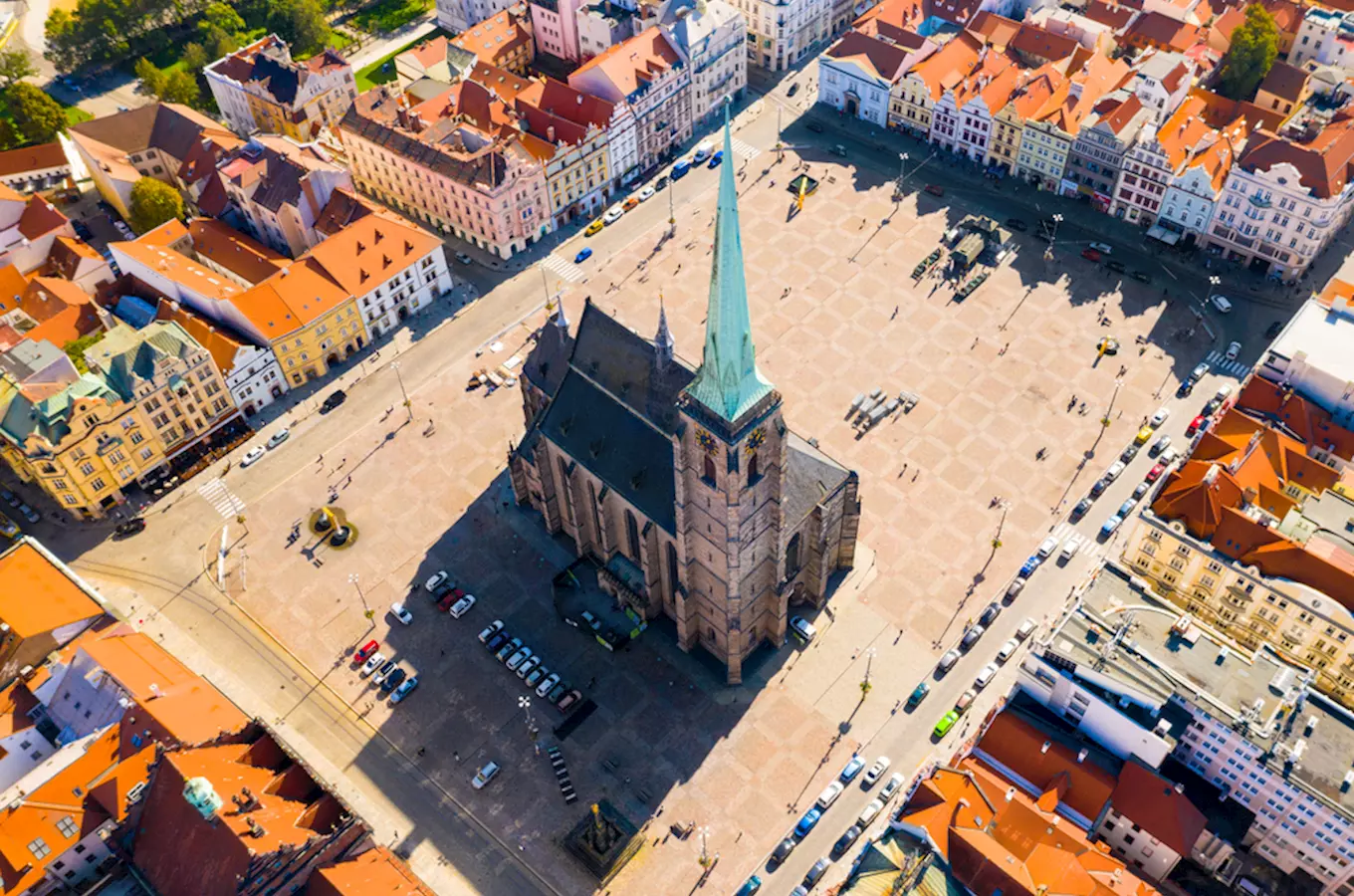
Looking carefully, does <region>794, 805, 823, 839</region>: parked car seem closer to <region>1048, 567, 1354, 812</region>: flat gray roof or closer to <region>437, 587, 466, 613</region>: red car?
<region>1048, 567, 1354, 812</region>: flat gray roof

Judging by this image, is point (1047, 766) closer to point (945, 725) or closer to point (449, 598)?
point (945, 725)

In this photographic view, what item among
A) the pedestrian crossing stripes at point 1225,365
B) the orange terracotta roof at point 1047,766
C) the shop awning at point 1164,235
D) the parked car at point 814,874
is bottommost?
the parked car at point 814,874

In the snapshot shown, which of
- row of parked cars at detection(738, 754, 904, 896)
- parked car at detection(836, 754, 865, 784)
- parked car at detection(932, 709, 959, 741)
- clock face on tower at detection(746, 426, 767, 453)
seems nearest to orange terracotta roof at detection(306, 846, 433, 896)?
row of parked cars at detection(738, 754, 904, 896)

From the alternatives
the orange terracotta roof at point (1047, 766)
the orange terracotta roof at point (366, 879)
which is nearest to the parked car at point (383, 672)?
the orange terracotta roof at point (366, 879)

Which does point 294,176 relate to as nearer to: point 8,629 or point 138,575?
point 138,575

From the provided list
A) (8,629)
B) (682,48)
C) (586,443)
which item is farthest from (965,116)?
(8,629)

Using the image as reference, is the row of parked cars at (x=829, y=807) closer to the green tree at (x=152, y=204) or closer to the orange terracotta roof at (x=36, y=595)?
the orange terracotta roof at (x=36, y=595)
